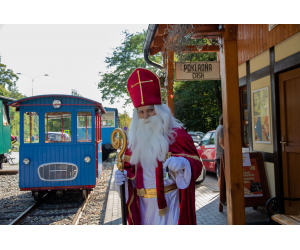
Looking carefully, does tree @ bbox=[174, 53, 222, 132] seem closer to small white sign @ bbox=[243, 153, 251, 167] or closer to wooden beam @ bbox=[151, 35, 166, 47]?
wooden beam @ bbox=[151, 35, 166, 47]

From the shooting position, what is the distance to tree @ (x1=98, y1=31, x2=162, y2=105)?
840 inches

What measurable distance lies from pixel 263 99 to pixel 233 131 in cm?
240

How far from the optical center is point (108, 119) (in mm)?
17953

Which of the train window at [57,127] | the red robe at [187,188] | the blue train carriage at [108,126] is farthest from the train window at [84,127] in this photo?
the blue train carriage at [108,126]

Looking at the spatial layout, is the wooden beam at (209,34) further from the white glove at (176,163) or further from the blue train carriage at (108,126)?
the blue train carriage at (108,126)

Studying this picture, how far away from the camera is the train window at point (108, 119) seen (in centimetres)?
1775

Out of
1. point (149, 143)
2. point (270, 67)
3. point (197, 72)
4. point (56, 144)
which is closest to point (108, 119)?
point (56, 144)

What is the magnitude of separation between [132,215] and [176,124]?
0.91 meters

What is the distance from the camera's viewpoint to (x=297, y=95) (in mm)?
4289

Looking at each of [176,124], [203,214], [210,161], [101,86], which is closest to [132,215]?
[176,124]

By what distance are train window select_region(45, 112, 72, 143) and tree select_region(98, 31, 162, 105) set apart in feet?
48.1

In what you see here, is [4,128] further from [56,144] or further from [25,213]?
[25,213]

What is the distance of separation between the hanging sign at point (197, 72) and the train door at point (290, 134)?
1.20 metres

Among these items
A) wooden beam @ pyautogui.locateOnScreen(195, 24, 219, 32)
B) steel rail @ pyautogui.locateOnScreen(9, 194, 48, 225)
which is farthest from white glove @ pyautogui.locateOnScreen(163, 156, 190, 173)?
steel rail @ pyautogui.locateOnScreen(9, 194, 48, 225)
